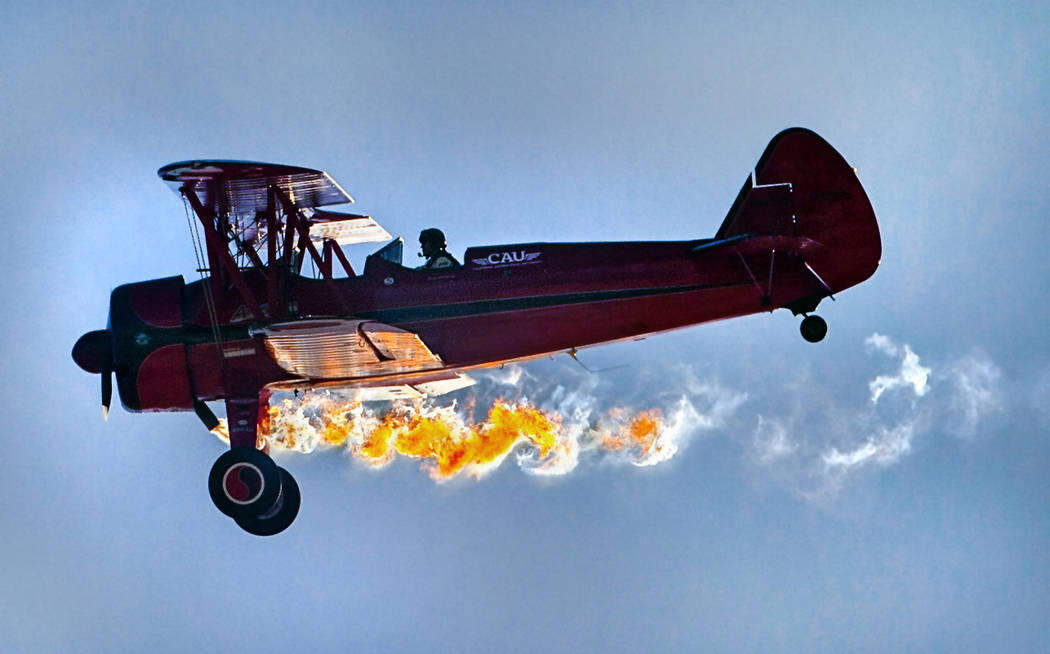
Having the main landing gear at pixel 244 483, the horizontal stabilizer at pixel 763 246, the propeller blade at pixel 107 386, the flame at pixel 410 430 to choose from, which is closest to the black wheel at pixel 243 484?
the main landing gear at pixel 244 483

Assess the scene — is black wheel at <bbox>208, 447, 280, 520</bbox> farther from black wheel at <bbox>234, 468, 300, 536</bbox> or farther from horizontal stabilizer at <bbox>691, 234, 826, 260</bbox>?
horizontal stabilizer at <bbox>691, 234, 826, 260</bbox>

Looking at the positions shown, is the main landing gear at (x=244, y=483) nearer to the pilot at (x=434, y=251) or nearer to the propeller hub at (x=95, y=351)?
the propeller hub at (x=95, y=351)

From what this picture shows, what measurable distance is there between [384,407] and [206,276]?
4.49 meters

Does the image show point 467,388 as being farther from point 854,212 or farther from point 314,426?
point 854,212

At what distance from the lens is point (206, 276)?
16.1 metres

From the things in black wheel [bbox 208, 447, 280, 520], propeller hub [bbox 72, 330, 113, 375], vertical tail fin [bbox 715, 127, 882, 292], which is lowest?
black wheel [bbox 208, 447, 280, 520]

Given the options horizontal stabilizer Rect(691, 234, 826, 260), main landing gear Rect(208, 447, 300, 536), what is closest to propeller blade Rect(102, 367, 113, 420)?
main landing gear Rect(208, 447, 300, 536)

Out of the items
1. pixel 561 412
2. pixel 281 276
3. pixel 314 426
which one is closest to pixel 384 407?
pixel 314 426

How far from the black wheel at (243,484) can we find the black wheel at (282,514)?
0.45 metres

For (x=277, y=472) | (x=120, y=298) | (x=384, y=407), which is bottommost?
(x=277, y=472)

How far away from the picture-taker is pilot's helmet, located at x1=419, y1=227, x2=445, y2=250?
15.9 m

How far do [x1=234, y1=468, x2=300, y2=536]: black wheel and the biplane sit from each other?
0.07ft

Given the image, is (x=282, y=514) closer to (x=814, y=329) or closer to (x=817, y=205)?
(x=814, y=329)

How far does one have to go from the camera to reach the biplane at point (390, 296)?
593 inches
